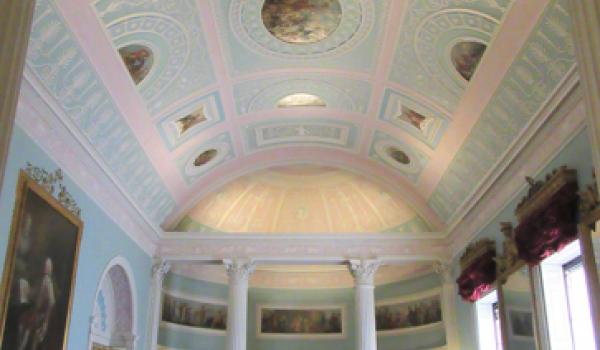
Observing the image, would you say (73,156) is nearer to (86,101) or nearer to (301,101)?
(86,101)

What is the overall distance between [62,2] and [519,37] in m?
7.60

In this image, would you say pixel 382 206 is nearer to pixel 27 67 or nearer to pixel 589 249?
pixel 589 249

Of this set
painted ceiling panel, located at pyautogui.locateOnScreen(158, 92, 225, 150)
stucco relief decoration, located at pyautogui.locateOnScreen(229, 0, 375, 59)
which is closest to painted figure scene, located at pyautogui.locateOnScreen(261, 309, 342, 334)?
painted ceiling panel, located at pyautogui.locateOnScreen(158, 92, 225, 150)

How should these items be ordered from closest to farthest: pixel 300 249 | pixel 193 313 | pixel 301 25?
pixel 301 25 → pixel 300 249 → pixel 193 313

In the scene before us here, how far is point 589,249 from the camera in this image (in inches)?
385

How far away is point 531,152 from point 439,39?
2910 millimetres

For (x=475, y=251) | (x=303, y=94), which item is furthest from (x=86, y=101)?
(x=475, y=251)

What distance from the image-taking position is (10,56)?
4348 millimetres

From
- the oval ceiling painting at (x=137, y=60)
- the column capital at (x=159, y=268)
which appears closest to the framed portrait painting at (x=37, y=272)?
the oval ceiling painting at (x=137, y=60)

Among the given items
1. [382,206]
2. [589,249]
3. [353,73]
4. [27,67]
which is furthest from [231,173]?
[589,249]

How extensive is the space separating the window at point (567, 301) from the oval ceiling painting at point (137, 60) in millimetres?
8815

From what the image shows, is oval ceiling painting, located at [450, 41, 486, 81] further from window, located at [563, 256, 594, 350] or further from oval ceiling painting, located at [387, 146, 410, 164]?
oval ceiling painting, located at [387, 146, 410, 164]

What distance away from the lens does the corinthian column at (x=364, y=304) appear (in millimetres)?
18109

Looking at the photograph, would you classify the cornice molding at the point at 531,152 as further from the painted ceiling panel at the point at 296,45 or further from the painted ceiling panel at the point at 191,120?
the painted ceiling panel at the point at 191,120
